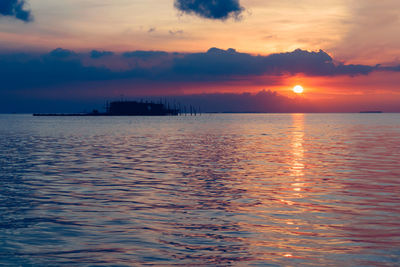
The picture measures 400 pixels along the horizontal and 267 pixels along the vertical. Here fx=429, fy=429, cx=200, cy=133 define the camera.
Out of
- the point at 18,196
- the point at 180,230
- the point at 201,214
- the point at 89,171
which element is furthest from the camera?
the point at 89,171

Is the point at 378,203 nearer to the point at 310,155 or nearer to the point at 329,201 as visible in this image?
the point at 329,201

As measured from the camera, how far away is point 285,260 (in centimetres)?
1152

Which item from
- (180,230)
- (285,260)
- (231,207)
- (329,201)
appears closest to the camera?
(285,260)

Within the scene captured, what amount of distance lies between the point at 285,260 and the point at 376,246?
3214mm

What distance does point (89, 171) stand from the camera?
30922mm

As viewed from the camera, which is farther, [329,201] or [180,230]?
[329,201]

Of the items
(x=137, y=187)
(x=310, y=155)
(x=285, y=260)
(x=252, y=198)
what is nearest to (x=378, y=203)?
(x=252, y=198)

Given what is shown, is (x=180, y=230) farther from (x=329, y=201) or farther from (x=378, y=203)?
(x=378, y=203)

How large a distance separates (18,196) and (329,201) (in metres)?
15.2

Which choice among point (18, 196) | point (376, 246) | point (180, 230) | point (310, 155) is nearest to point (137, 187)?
point (18, 196)

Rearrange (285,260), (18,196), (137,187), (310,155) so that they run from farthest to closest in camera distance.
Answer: (310,155), (137,187), (18,196), (285,260)

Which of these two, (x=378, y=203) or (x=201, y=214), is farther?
(x=378, y=203)

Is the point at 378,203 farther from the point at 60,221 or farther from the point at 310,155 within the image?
the point at 310,155

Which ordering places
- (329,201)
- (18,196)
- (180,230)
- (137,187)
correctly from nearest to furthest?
(180,230), (329,201), (18,196), (137,187)
